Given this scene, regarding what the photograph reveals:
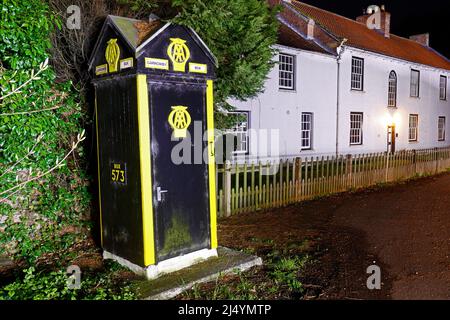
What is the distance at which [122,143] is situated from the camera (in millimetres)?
4906

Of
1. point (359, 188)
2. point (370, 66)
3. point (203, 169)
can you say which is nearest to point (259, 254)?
point (203, 169)

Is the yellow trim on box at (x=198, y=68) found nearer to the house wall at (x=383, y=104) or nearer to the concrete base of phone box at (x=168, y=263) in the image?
the concrete base of phone box at (x=168, y=263)

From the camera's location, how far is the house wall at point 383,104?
20.1 m

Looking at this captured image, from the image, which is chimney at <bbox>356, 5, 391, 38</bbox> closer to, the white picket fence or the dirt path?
the white picket fence

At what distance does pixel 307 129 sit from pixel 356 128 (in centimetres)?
409

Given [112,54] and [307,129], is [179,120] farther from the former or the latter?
[307,129]

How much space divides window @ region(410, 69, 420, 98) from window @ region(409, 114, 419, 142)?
1.45 metres

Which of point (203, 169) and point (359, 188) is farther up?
point (203, 169)

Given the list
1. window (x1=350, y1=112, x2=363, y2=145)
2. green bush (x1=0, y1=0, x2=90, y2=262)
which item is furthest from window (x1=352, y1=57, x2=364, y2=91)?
green bush (x1=0, y1=0, x2=90, y2=262)

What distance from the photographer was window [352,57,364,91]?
2044cm

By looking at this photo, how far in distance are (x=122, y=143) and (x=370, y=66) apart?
19.5 meters

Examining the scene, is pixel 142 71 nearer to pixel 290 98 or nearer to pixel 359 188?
pixel 359 188

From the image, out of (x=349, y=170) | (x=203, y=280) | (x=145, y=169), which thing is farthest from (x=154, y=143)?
(x=349, y=170)

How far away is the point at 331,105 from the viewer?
1941 cm
